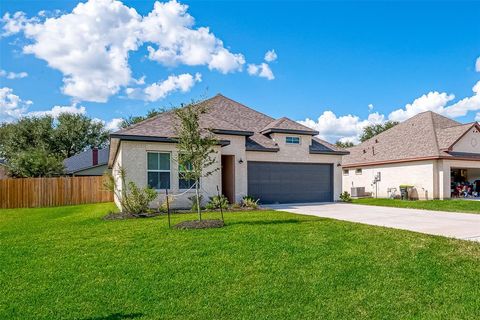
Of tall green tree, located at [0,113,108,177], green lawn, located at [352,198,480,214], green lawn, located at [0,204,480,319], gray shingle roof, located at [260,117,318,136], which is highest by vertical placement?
tall green tree, located at [0,113,108,177]

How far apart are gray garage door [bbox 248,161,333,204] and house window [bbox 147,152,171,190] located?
481cm

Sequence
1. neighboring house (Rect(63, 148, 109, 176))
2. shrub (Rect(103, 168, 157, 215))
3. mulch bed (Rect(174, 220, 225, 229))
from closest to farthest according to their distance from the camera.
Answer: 1. mulch bed (Rect(174, 220, 225, 229))
2. shrub (Rect(103, 168, 157, 215))
3. neighboring house (Rect(63, 148, 109, 176))

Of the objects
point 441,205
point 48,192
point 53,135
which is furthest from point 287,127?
point 53,135

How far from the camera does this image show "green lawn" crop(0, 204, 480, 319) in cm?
441

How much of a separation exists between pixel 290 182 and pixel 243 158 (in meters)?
3.36

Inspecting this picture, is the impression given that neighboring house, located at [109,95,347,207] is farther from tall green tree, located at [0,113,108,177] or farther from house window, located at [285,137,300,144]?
tall green tree, located at [0,113,108,177]

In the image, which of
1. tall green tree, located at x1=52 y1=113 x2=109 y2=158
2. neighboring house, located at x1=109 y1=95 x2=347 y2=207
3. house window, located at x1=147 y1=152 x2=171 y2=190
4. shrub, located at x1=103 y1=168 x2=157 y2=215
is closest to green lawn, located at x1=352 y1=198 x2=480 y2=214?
neighboring house, located at x1=109 y1=95 x2=347 y2=207

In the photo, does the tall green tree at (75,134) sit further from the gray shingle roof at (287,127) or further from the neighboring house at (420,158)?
the neighboring house at (420,158)

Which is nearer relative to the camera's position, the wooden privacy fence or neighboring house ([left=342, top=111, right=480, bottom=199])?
the wooden privacy fence

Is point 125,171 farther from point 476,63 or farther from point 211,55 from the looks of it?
point 476,63

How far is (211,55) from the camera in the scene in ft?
54.0

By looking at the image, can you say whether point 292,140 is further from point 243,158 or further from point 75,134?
point 75,134

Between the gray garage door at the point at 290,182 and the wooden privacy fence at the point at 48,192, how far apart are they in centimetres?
886

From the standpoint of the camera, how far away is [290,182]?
18.6 metres
